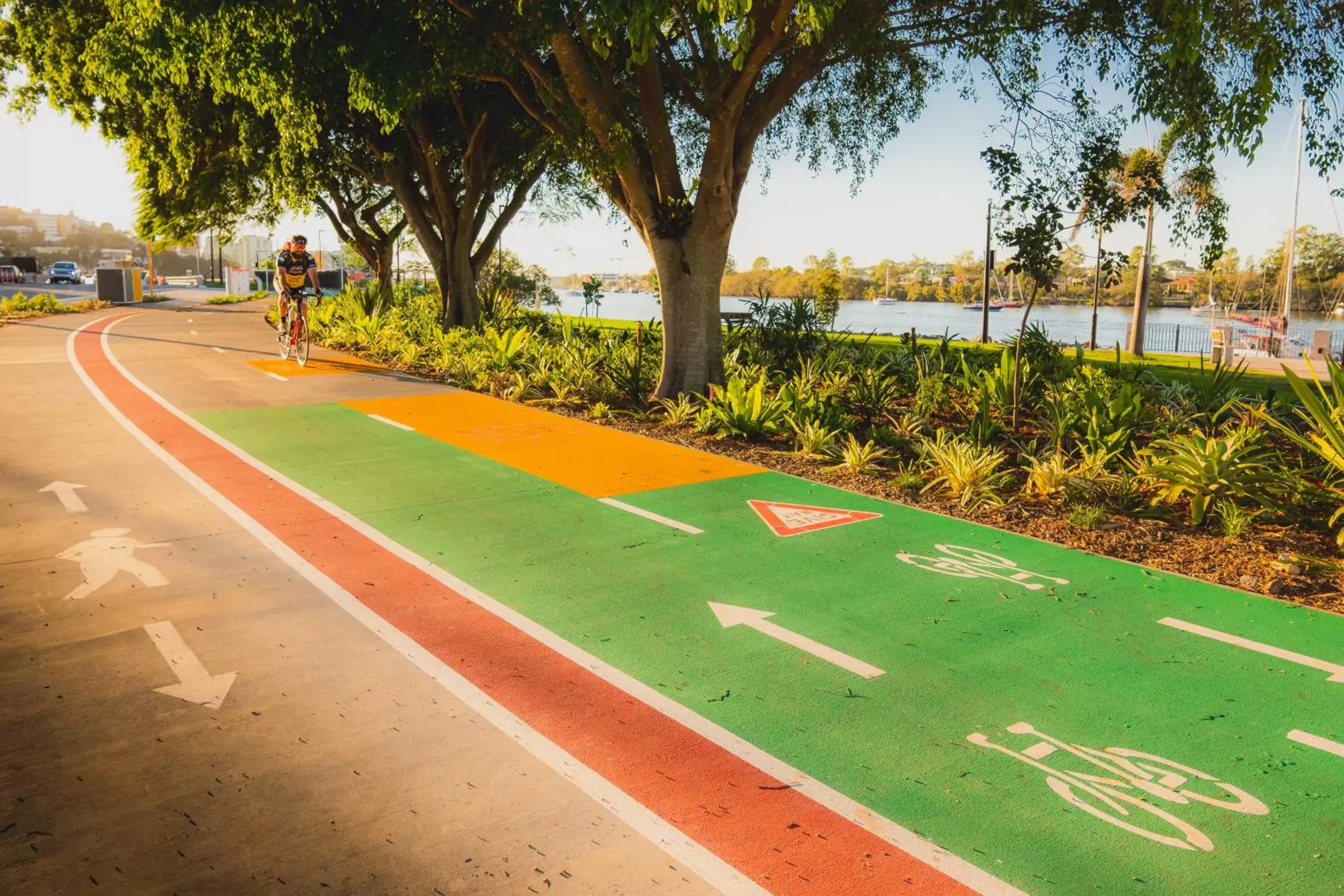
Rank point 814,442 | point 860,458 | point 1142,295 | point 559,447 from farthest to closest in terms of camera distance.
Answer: point 1142,295 < point 559,447 < point 814,442 < point 860,458

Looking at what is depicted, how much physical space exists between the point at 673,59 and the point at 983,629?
11493 mm

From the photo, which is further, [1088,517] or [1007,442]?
[1007,442]

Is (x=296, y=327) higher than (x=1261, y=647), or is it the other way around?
(x=296, y=327)

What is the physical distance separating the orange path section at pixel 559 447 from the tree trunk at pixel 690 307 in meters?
1.57

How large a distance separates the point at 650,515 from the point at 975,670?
361 centimetres

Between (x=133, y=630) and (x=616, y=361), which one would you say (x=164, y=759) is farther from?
(x=616, y=361)

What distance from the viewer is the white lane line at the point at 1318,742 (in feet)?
13.7

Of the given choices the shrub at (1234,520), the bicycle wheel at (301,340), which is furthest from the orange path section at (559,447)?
the bicycle wheel at (301,340)

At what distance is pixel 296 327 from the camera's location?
733 inches

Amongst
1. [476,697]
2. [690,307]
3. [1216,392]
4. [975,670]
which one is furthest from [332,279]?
[975,670]

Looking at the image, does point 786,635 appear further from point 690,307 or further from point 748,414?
point 690,307

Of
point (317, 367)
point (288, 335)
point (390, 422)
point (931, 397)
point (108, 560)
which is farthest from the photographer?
point (288, 335)

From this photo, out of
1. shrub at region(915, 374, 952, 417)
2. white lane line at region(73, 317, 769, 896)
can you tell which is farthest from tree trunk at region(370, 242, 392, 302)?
white lane line at region(73, 317, 769, 896)

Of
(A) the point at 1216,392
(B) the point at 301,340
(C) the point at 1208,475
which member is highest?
(B) the point at 301,340
